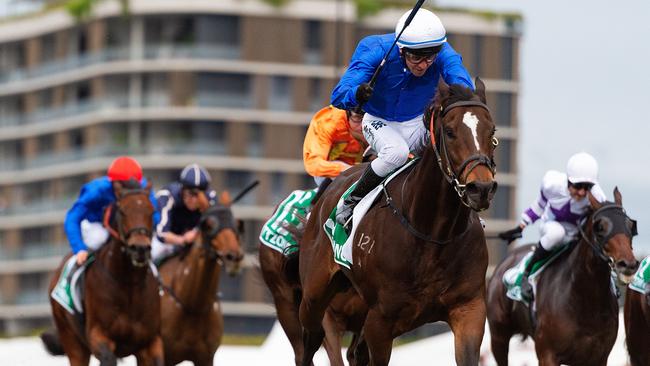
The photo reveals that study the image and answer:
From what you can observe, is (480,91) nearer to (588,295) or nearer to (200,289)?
(588,295)

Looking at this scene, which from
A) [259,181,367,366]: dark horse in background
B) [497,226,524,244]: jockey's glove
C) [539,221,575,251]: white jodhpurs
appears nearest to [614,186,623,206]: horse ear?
[539,221,575,251]: white jodhpurs

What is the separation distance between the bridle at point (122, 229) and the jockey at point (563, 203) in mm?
3944

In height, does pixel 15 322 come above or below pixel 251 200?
below

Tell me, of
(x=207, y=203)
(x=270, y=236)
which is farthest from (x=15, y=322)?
(x=270, y=236)

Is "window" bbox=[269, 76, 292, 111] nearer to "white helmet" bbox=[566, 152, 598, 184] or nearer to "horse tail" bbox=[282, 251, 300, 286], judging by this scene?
"white helmet" bbox=[566, 152, 598, 184]

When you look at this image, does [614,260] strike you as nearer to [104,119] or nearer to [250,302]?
[250,302]

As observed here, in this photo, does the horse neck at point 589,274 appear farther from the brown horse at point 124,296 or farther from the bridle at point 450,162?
the bridle at point 450,162

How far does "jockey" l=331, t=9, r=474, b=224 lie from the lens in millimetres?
9641

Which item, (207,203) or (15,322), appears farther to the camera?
(15,322)

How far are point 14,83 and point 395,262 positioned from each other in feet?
241

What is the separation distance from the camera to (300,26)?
7081cm

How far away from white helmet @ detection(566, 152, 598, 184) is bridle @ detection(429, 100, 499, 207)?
5.35 meters

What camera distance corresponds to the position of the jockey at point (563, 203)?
1413 cm

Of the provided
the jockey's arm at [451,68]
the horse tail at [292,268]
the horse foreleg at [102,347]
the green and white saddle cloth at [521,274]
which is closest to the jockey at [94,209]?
the horse foreleg at [102,347]
